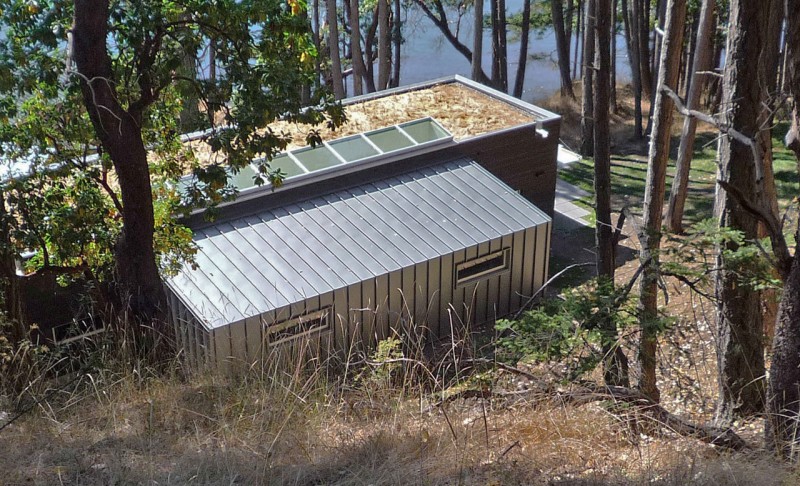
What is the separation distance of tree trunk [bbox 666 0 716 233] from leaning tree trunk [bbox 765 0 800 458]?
8196 millimetres

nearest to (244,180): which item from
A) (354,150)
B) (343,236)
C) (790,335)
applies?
(343,236)

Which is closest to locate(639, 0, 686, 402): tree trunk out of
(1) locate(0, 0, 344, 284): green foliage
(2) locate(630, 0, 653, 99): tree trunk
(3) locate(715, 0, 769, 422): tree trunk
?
(3) locate(715, 0, 769, 422): tree trunk

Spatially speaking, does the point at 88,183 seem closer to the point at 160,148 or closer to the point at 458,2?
the point at 160,148

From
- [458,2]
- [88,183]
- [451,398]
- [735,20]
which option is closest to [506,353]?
[451,398]

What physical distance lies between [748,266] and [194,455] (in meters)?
4.19

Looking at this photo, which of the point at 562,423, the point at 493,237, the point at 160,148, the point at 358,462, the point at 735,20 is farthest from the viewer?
the point at 493,237

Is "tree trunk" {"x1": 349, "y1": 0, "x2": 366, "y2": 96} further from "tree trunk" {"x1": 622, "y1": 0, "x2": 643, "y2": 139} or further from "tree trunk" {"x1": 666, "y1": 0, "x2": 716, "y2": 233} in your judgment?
"tree trunk" {"x1": 666, "y1": 0, "x2": 716, "y2": 233}

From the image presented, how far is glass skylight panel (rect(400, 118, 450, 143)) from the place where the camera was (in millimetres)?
14414

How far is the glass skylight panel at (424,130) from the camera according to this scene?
1441cm

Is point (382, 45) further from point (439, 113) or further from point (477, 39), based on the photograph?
point (439, 113)

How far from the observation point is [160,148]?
28.2 feet

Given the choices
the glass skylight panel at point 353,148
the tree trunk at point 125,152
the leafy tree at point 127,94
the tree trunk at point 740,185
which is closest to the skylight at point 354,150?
the glass skylight panel at point 353,148

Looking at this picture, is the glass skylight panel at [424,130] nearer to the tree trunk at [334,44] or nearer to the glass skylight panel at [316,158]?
the glass skylight panel at [316,158]

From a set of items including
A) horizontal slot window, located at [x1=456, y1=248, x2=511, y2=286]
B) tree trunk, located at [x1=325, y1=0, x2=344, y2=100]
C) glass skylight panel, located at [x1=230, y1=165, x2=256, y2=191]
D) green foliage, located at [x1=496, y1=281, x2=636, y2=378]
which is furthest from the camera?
tree trunk, located at [x1=325, y1=0, x2=344, y2=100]
